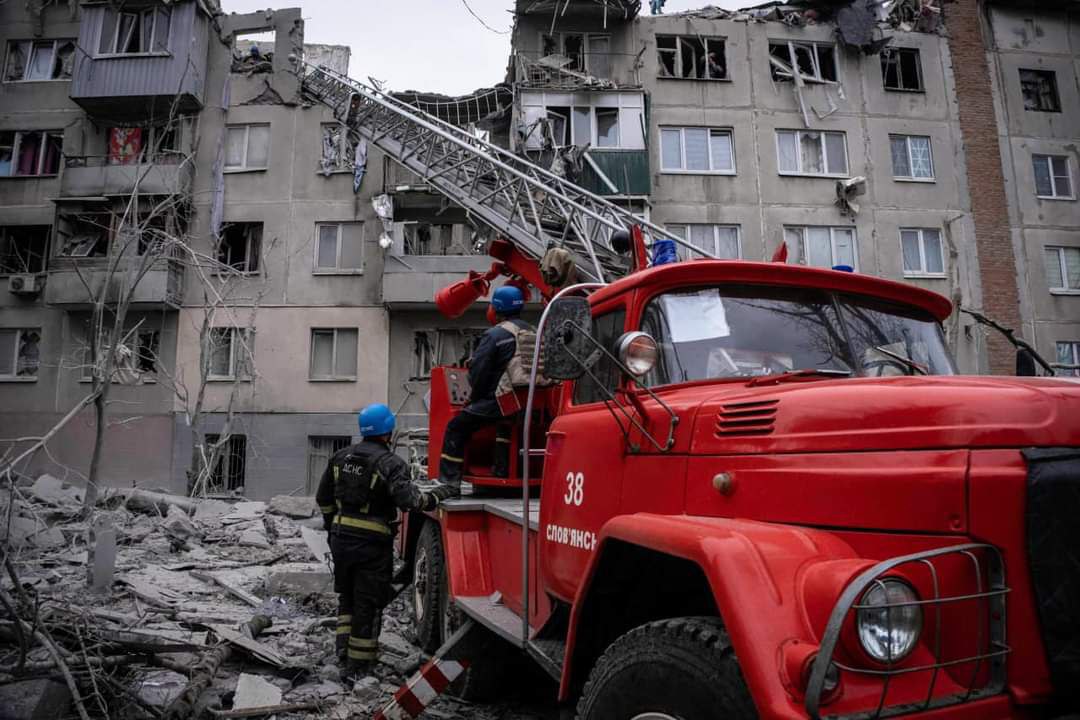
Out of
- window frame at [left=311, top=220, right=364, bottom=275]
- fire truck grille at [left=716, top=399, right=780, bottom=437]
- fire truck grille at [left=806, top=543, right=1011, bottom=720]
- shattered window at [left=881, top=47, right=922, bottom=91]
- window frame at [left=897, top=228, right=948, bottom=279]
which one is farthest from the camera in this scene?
shattered window at [left=881, top=47, right=922, bottom=91]

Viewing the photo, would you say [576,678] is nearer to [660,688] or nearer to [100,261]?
[660,688]

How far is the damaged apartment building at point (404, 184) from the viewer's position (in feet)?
67.3

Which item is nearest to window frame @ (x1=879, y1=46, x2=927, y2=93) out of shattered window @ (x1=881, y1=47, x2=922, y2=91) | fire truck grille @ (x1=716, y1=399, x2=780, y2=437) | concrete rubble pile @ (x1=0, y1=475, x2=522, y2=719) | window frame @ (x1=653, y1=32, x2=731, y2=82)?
shattered window @ (x1=881, y1=47, x2=922, y2=91)

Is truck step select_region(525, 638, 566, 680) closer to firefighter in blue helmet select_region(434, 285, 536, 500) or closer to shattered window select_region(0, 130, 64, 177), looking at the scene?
firefighter in blue helmet select_region(434, 285, 536, 500)

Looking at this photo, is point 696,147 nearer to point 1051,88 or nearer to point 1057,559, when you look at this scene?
point 1051,88

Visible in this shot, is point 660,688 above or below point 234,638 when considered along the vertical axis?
above

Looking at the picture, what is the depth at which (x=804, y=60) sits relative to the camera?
22.9 m

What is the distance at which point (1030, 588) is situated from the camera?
1.95 m

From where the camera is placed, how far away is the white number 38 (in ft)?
11.6

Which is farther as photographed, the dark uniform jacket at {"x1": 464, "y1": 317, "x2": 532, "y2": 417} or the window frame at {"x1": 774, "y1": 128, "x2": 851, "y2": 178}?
the window frame at {"x1": 774, "y1": 128, "x2": 851, "y2": 178}

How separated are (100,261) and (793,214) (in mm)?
20942

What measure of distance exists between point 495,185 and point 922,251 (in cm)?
1439

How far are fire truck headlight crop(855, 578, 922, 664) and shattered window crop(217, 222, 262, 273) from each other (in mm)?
22198

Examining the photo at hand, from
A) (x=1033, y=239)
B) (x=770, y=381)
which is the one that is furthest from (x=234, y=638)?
(x=1033, y=239)
